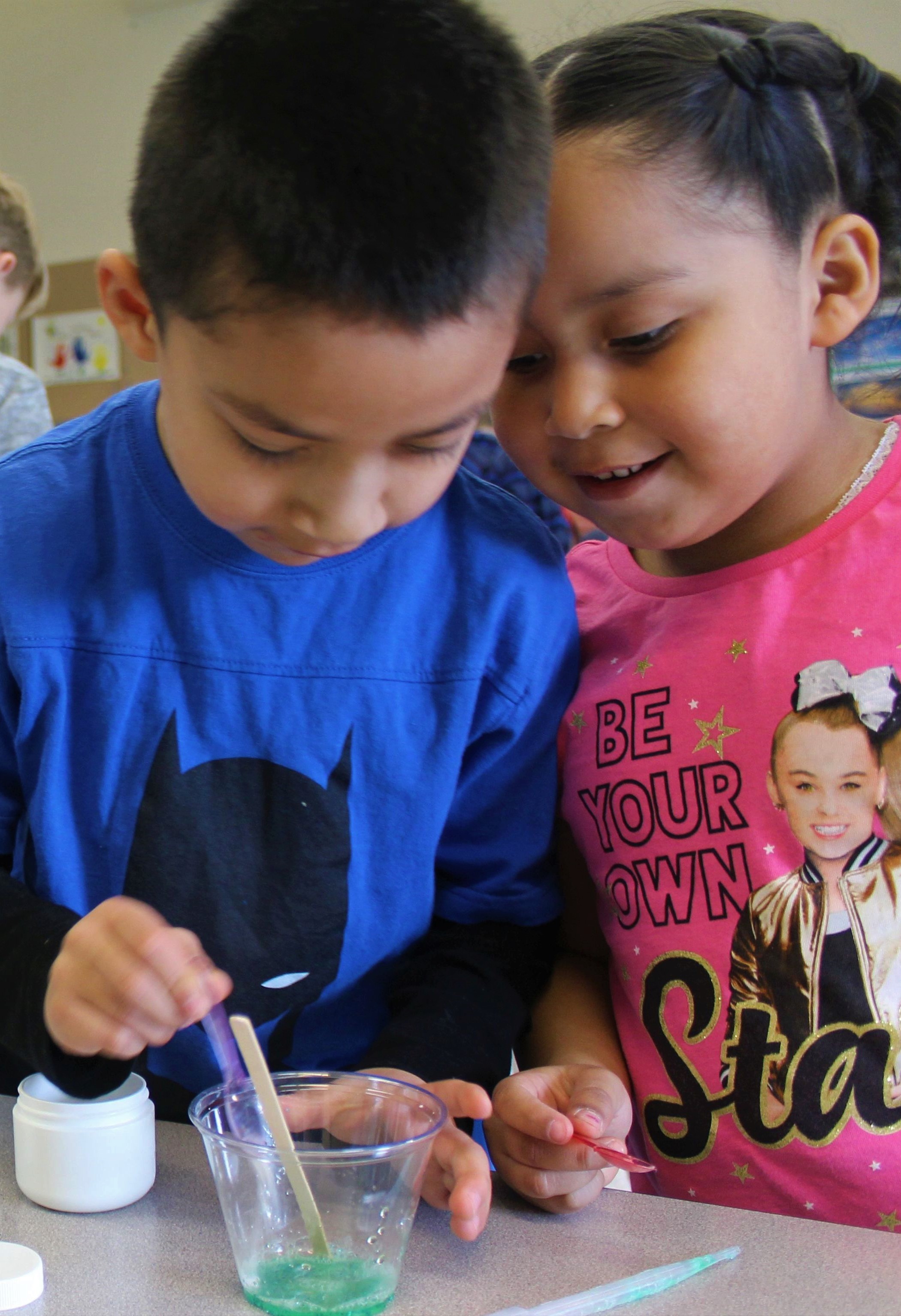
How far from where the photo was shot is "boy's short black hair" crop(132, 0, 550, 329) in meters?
0.58

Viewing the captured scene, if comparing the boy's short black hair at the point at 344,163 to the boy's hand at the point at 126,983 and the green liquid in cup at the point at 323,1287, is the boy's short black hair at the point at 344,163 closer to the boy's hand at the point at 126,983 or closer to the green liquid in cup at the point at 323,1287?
the boy's hand at the point at 126,983

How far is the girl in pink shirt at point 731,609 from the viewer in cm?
78

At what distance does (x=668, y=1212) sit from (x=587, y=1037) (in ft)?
0.79

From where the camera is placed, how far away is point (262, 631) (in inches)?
33.8

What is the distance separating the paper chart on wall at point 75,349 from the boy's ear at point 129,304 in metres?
3.30

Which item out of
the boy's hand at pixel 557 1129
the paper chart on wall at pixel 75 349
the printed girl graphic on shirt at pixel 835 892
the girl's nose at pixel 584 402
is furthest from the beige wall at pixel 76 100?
the boy's hand at pixel 557 1129

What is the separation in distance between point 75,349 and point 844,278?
3.52m

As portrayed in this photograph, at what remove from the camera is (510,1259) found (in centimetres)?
61

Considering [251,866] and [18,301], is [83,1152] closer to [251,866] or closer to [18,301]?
[251,866]

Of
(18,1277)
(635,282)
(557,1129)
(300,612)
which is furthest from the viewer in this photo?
(300,612)

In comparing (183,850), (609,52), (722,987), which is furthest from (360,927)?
(609,52)

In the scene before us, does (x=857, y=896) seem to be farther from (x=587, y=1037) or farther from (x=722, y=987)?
(x=587, y=1037)

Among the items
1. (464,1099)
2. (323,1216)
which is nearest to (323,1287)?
(323,1216)

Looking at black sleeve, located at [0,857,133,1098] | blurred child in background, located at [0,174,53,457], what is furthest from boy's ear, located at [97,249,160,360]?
blurred child in background, located at [0,174,53,457]
